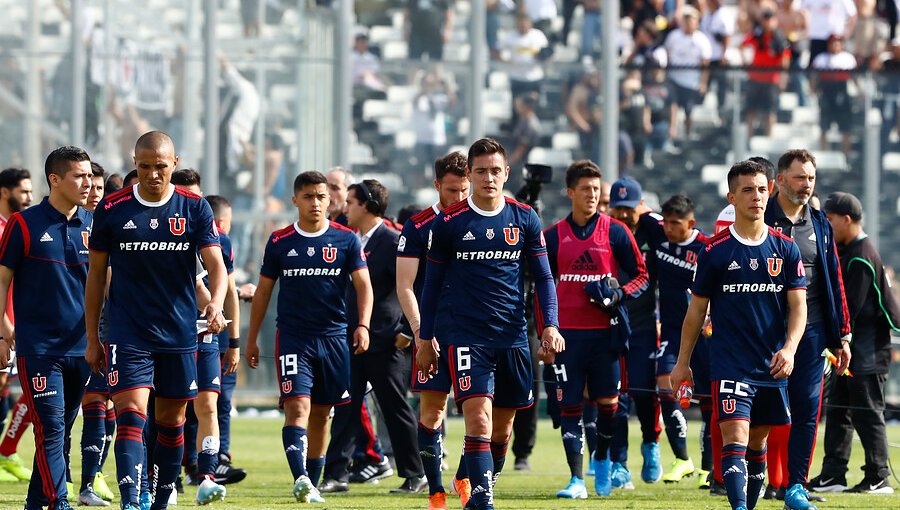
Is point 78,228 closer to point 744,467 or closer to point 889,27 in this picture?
point 744,467

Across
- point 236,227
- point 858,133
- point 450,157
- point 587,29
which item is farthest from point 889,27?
point 450,157

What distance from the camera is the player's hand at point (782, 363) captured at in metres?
9.02

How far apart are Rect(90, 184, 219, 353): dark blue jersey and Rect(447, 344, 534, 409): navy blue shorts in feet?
5.05

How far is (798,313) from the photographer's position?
913 centimetres

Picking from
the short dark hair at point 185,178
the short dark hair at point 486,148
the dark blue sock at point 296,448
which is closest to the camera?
the short dark hair at point 486,148

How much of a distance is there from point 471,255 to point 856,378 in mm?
4277

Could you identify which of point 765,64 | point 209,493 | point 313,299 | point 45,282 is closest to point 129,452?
point 45,282

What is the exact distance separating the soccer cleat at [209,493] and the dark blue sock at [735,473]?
3.22m

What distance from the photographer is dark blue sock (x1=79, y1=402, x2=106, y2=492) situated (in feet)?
34.0

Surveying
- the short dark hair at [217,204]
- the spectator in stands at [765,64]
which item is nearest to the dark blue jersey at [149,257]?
the short dark hair at [217,204]

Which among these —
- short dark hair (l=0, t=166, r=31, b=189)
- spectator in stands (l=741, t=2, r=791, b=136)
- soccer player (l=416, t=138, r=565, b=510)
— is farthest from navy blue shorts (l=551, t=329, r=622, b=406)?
spectator in stands (l=741, t=2, r=791, b=136)

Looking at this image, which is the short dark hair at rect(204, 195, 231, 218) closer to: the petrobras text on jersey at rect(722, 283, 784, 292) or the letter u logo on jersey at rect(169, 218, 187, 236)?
the letter u logo on jersey at rect(169, 218, 187, 236)

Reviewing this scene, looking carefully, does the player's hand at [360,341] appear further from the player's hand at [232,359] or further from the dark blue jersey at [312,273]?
the player's hand at [232,359]

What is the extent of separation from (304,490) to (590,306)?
8.66ft
